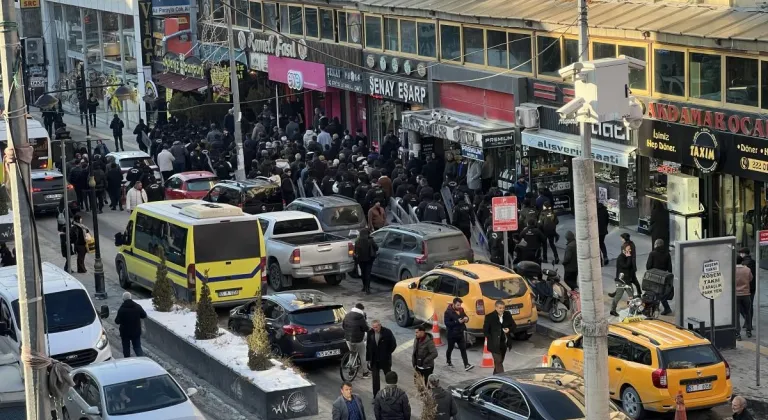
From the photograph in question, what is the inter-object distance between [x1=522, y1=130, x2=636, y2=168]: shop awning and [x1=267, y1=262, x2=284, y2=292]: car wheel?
27.5 feet

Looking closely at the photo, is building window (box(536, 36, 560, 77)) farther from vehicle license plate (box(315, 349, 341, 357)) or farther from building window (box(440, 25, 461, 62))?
vehicle license plate (box(315, 349, 341, 357))

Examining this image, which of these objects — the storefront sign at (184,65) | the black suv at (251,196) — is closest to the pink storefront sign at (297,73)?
the storefront sign at (184,65)

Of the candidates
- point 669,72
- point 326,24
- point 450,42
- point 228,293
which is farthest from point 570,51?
point 326,24

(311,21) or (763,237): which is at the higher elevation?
(311,21)

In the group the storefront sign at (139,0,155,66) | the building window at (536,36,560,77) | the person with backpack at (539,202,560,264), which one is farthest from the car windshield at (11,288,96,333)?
the storefront sign at (139,0,155,66)

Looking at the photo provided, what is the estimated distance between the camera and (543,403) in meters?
19.3

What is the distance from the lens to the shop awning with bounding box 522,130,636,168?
111 ft

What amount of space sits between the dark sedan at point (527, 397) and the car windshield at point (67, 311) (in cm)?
805

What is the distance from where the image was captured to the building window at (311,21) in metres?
52.9

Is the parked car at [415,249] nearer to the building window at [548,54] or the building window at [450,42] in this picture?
the building window at [548,54]

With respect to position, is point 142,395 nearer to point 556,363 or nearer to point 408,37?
point 556,363

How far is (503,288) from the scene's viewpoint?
26594 millimetres

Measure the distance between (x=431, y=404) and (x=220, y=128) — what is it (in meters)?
39.2

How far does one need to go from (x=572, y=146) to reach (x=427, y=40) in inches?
380
